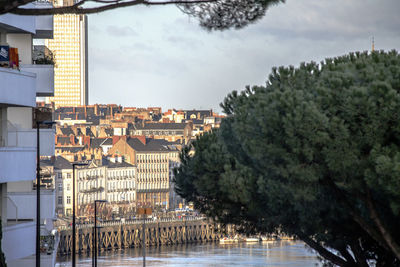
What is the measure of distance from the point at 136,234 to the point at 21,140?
399ft

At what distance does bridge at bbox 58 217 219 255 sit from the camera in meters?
135

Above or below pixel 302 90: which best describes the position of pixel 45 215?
below

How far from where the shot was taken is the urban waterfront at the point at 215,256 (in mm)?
103188

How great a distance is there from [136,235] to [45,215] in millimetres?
120364

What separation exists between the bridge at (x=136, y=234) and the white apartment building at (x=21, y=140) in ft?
328

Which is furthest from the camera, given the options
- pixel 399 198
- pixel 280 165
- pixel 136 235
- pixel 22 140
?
pixel 136 235

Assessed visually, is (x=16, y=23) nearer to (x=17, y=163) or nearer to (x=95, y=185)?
(x=17, y=163)

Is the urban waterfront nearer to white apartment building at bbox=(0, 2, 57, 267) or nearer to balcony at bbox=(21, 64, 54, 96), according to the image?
white apartment building at bbox=(0, 2, 57, 267)

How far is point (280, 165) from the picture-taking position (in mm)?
22000

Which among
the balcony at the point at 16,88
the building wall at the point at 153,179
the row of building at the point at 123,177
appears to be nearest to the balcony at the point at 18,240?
the balcony at the point at 16,88

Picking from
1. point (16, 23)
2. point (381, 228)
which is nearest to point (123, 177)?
point (16, 23)

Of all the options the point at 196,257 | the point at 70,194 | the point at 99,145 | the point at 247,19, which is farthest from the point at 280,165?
the point at 99,145

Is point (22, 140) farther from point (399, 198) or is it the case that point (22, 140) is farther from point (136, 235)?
point (136, 235)

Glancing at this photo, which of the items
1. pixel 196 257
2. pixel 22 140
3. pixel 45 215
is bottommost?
pixel 196 257
